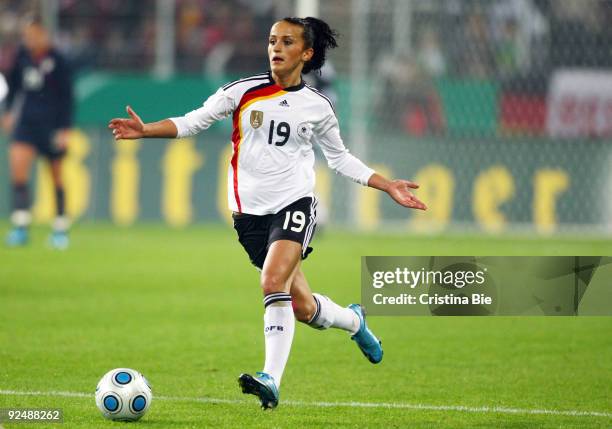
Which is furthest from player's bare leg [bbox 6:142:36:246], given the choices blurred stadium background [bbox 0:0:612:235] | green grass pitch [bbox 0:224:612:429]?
blurred stadium background [bbox 0:0:612:235]

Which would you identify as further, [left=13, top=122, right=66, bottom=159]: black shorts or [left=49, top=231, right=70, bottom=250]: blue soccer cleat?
[left=13, top=122, right=66, bottom=159]: black shorts

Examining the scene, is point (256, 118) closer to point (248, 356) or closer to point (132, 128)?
point (132, 128)

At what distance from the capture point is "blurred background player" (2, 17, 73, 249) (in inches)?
604

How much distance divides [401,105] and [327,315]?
39.6ft

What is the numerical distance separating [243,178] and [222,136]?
39.9ft

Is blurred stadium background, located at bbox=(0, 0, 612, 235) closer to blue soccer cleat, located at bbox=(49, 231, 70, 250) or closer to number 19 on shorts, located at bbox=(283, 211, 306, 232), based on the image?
blue soccer cleat, located at bbox=(49, 231, 70, 250)

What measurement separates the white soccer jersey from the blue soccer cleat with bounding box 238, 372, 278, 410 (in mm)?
988

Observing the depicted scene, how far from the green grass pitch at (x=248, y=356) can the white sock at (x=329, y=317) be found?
0.33 metres

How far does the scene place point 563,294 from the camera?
7.20m

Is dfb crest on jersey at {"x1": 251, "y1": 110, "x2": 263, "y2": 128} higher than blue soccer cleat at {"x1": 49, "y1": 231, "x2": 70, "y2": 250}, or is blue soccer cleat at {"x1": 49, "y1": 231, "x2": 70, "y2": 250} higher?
dfb crest on jersey at {"x1": 251, "y1": 110, "x2": 263, "y2": 128}

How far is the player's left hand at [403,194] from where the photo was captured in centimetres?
652

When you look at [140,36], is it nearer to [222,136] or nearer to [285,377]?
[222,136]

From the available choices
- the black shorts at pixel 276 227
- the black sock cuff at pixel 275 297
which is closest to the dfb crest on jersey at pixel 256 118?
the black shorts at pixel 276 227

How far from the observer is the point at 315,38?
22.4ft
